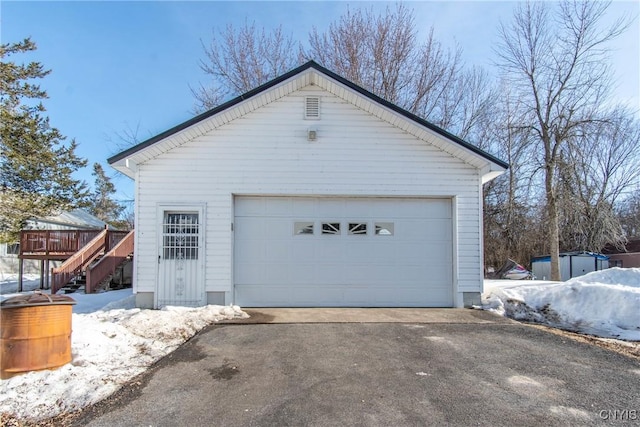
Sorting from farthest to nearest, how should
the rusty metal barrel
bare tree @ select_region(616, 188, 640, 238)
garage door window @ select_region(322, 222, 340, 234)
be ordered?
bare tree @ select_region(616, 188, 640, 238), garage door window @ select_region(322, 222, 340, 234), the rusty metal barrel

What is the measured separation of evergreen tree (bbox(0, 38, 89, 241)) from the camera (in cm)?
1658

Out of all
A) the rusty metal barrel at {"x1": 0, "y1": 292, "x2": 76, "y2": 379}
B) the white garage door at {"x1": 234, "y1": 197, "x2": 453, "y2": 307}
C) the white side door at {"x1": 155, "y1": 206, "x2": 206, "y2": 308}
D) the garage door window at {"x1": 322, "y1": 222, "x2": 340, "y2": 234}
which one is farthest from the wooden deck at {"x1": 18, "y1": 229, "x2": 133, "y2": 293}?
the rusty metal barrel at {"x1": 0, "y1": 292, "x2": 76, "y2": 379}

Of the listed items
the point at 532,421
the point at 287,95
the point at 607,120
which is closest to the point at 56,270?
the point at 287,95

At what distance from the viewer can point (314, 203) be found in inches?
333

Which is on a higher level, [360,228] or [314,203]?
[314,203]

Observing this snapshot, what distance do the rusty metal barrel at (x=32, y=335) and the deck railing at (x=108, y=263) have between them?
8.55 meters

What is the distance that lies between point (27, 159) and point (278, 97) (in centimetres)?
1690

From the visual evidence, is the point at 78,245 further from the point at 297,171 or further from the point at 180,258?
the point at 297,171

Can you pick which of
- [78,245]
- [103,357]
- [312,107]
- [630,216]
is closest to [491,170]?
[312,107]

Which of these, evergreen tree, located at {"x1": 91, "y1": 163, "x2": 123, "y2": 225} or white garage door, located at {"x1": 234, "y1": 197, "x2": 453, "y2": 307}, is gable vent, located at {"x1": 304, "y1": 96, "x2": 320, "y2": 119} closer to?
white garage door, located at {"x1": 234, "y1": 197, "x2": 453, "y2": 307}

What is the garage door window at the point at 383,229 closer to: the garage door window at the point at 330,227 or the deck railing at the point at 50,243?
the garage door window at the point at 330,227

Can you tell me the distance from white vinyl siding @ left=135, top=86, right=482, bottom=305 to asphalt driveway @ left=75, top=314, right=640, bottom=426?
8.48ft

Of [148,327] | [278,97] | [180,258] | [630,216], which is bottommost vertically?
[148,327]

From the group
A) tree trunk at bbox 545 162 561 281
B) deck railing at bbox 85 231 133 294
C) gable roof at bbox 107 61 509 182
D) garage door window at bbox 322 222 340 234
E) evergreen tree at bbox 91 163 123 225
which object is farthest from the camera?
evergreen tree at bbox 91 163 123 225
